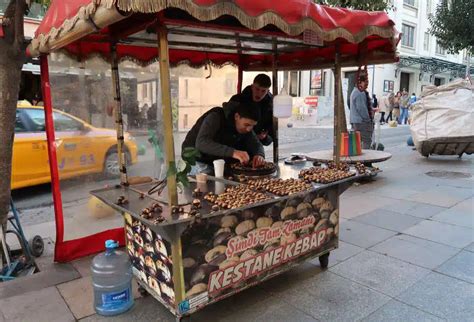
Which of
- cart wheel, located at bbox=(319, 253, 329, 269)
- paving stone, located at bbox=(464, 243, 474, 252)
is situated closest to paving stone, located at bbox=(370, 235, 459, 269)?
paving stone, located at bbox=(464, 243, 474, 252)

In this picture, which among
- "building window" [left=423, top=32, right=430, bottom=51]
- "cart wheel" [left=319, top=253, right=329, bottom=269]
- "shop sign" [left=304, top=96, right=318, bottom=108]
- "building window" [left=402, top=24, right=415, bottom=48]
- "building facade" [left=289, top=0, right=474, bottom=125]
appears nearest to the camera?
"cart wheel" [left=319, top=253, right=329, bottom=269]

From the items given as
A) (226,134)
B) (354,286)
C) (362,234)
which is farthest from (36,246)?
(362,234)

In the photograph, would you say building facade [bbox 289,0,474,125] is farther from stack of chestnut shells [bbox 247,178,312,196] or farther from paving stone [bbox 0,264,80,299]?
paving stone [bbox 0,264,80,299]

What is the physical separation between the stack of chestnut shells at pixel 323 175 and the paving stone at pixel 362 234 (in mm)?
1123

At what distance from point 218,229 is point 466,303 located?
215cm

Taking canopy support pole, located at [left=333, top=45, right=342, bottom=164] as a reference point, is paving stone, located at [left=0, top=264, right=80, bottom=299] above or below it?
below

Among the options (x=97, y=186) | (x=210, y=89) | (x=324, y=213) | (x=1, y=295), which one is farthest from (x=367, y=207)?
(x=1, y=295)

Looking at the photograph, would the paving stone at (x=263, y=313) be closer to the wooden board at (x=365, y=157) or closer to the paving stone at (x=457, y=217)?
the paving stone at (x=457, y=217)

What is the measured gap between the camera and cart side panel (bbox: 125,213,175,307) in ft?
8.91

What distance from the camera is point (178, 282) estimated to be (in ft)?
8.59

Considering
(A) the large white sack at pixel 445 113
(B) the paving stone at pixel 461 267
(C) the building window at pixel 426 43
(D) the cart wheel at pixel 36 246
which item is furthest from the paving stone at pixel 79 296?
(C) the building window at pixel 426 43

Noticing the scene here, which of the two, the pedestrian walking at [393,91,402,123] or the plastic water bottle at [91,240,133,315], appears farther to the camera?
the pedestrian walking at [393,91,402,123]

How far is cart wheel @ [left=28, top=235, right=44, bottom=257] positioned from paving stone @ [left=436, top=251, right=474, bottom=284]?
13.9ft

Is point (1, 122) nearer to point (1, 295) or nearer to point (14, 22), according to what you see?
point (14, 22)
